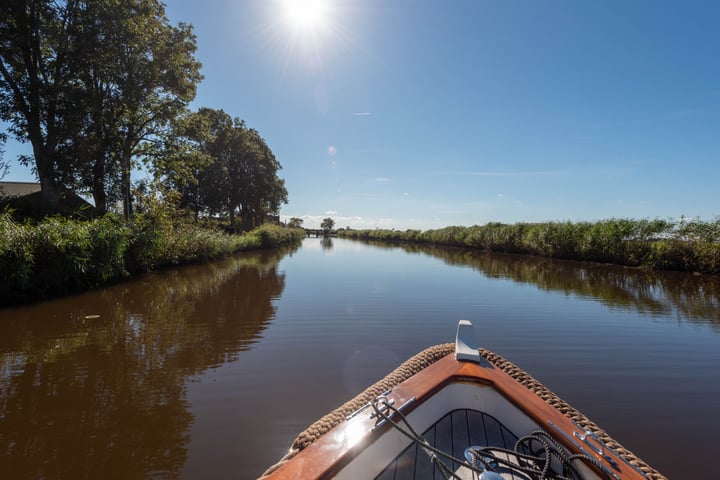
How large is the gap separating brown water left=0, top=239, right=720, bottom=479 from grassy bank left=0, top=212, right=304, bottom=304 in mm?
574

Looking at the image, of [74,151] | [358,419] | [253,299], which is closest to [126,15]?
[74,151]

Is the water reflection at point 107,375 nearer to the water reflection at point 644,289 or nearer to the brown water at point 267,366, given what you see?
the brown water at point 267,366

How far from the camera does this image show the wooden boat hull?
4.30 ft

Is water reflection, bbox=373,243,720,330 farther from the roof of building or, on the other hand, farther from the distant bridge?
the distant bridge

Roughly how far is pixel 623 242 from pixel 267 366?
17909 millimetres

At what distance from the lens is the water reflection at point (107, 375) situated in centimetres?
211

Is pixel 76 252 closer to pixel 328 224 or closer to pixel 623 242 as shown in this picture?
pixel 623 242

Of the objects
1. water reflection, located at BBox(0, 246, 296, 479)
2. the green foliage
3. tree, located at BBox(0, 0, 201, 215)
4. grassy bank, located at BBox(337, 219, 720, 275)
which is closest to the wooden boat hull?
water reflection, located at BBox(0, 246, 296, 479)

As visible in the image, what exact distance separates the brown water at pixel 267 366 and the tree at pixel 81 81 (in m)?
9.92

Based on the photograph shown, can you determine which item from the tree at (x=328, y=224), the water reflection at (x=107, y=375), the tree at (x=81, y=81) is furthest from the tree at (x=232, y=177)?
the tree at (x=328, y=224)

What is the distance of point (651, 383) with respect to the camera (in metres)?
3.34

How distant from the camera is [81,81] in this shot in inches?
556

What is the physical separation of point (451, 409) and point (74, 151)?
17998mm

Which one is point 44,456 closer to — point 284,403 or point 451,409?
point 284,403
